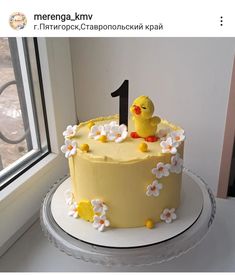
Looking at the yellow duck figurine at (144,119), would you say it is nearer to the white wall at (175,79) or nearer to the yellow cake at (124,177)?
the yellow cake at (124,177)

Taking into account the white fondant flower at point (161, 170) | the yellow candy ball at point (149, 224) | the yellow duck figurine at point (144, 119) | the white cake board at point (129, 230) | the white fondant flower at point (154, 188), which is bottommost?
the white cake board at point (129, 230)

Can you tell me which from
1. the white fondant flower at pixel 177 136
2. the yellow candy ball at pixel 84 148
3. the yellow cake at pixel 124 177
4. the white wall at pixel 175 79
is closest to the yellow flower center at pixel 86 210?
the yellow cake at pixel 124 177

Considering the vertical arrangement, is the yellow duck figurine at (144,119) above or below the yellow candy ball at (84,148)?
above

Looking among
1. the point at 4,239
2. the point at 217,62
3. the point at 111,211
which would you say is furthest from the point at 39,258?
the point at 217,62

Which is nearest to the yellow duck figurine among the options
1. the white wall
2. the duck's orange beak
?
the duck's orange beak

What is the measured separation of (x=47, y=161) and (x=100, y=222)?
0.90ft

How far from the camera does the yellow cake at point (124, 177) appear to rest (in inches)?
20.9

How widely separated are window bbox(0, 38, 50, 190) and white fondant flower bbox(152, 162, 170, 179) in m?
0.35

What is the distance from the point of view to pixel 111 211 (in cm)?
56

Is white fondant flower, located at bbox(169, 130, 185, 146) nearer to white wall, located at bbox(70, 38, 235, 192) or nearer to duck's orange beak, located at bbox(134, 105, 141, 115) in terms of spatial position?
duck's orange beak, located at bbox(134, 105, 141, 115)

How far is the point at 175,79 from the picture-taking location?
0.77 metres

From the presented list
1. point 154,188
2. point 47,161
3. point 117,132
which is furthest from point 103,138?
point 47,161

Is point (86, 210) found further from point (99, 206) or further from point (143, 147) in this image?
point (143, 147)

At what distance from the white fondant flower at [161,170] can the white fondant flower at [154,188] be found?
16 mm
